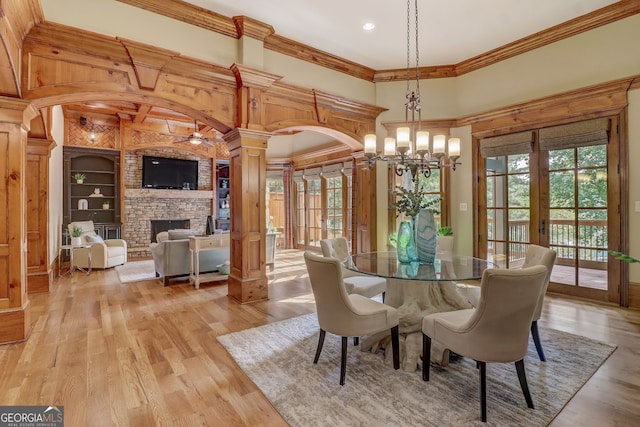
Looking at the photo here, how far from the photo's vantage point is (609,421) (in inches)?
70.9

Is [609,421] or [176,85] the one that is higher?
[176,85]

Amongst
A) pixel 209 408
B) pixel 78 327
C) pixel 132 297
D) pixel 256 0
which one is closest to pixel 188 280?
pixel 132 297

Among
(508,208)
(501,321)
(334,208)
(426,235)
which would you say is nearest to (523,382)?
(501,321)

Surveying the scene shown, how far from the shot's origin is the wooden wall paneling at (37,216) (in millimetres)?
4473

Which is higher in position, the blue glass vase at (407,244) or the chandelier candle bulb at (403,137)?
the chandelier candle bulb at (403,137)

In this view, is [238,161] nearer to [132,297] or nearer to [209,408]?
[132,297]

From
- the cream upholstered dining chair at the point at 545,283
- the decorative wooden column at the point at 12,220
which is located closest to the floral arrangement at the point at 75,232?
the decorative wooden column at the point at 12,220

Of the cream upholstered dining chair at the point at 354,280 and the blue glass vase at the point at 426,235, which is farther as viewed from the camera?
the cream upholstered dining chair at the point at 354,280

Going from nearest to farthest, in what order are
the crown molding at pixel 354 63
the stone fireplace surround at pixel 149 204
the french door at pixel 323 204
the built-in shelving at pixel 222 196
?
the crown molding at pixel 354 63
the french door at pixel 323 204
the stone fireplace surround at pixel 149 204
the built-in shelving at pixel 222 196

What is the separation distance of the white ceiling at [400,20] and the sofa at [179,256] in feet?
10.3

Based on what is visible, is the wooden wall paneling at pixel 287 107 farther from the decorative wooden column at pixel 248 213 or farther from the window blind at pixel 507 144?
the window blind at pixel 507 144

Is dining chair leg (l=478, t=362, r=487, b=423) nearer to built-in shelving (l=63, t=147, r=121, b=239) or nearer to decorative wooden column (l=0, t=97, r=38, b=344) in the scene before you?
decorative wooden column (l=0, t=97, r=38, b=344)

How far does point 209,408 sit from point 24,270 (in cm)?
249
